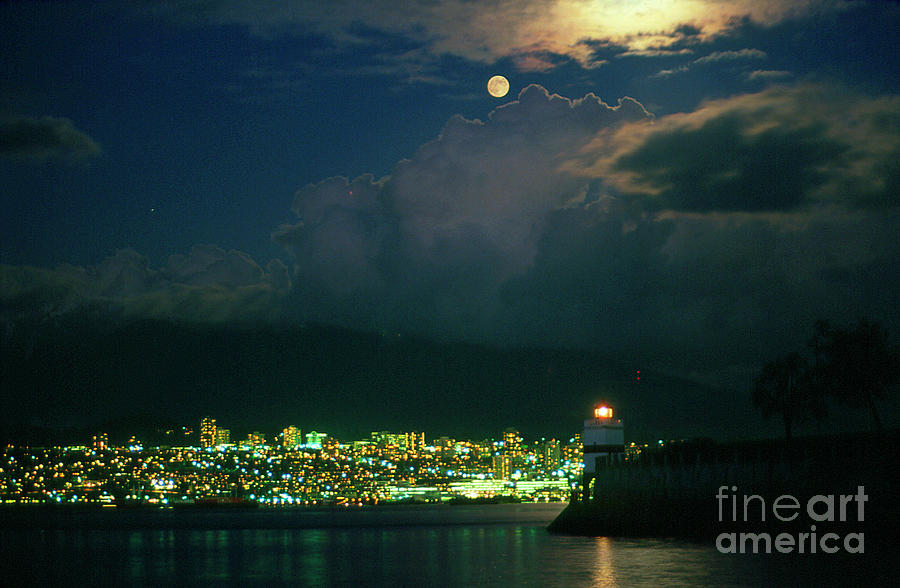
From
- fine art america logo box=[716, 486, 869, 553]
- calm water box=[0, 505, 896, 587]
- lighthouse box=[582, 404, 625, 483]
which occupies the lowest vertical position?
calm water box=[0, 505, 896, 587]

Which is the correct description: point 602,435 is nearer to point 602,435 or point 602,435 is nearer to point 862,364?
point 602,435

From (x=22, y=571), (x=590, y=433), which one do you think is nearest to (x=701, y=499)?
(x=590, y=433)

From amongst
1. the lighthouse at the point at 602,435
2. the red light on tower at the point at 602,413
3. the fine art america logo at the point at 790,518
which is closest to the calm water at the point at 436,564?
the fine art america logo at the point at 790,518

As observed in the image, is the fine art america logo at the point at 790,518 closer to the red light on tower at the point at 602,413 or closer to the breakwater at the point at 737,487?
the breakwater at the point at 737,487

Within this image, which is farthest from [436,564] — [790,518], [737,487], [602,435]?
[602,435]

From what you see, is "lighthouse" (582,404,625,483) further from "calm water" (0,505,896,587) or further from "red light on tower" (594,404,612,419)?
"calm water" (0,505,896,587)

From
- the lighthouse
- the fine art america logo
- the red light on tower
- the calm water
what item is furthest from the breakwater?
the red light on tower
